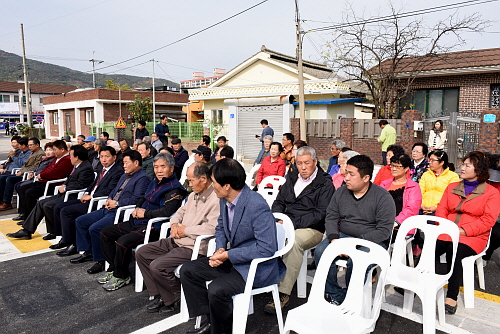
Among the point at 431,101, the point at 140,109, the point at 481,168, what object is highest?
the point at 140,109

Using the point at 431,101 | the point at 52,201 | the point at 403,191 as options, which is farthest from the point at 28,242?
the point at 431,101

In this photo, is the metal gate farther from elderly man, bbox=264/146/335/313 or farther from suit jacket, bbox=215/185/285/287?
suit jacket, bbox=215/185/285/287

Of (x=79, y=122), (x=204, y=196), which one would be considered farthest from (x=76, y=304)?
(x=79, y=122)

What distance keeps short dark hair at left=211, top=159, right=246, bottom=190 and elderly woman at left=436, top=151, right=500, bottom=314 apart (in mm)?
2249

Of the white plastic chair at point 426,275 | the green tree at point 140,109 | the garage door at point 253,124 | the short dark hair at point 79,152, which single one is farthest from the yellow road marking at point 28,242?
the green tree at point 140,109

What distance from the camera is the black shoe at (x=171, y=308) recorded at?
11.7 ft

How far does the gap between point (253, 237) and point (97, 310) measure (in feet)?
6.04

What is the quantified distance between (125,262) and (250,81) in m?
19.3

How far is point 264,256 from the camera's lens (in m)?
2.93

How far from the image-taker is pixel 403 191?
447 centimetres

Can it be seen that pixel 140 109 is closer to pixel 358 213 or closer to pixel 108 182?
pixel 108 182

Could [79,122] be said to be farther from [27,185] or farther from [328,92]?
[27,185]

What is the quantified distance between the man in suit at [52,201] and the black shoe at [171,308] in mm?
3044

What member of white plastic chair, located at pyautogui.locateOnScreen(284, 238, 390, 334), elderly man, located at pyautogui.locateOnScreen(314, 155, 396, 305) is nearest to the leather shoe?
elderly man, located at pyautogui.locateOnScreen(314, 155, 396, 305)
